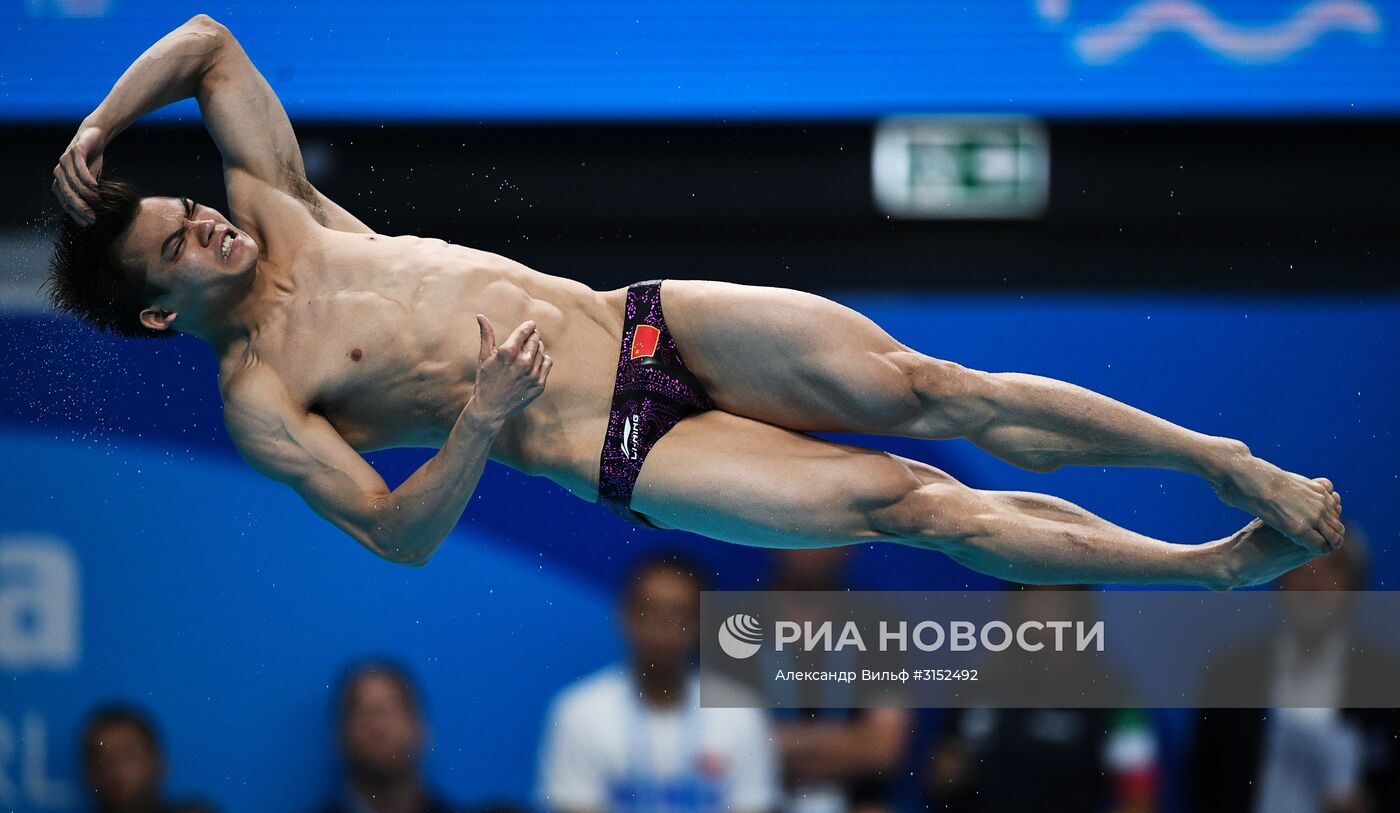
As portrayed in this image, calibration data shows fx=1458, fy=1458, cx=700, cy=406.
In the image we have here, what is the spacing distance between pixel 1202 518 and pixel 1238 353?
0.59m

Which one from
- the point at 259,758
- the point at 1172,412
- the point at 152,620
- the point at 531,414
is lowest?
the point at 259,758

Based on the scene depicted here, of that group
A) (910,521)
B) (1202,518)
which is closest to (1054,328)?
(1202,518)

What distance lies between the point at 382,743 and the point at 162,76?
2440 millimetres

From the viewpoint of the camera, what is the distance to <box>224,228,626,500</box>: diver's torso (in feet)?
11.4

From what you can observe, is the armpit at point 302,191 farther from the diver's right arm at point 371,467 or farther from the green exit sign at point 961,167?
the green exit sign at point 961,167

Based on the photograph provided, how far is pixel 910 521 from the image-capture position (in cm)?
347

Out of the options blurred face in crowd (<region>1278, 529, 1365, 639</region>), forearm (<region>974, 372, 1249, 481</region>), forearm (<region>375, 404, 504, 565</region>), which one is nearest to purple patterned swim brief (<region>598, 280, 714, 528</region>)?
forearm (<region>375, 404, 504, 565</region>)

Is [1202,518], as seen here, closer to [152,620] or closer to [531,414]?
[531,414]

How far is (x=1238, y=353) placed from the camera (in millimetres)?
5059

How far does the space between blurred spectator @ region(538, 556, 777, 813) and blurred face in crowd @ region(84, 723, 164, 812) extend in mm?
1379

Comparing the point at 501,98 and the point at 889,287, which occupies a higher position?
the point at 501,98

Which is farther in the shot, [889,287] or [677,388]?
[889,287]

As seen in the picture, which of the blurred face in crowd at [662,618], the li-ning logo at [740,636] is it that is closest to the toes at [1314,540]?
the li-ning logo at [740,636]

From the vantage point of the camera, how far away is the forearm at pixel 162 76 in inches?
138
